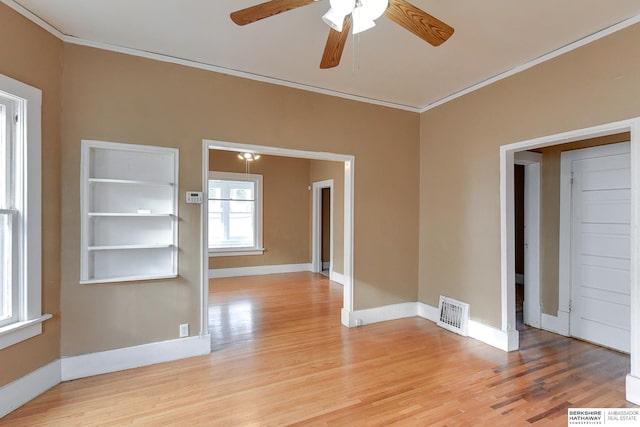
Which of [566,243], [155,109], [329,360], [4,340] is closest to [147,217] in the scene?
[155,109]

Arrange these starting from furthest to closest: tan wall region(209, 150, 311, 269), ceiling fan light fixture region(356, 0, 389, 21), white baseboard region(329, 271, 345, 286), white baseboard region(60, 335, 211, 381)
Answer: tan wall region(209, 150, 311, 269) < white baseboard region(329, 271, 345, 286) < white baseboard region(60, 335, 211, 381) < ceiling fan light fixture region(356, 0, 389, 21)

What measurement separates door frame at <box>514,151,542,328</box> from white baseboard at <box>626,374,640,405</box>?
1554 millimetres

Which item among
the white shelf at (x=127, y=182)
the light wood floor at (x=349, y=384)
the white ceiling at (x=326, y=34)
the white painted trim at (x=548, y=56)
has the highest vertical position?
the white ceiling at (x=326, y=34)

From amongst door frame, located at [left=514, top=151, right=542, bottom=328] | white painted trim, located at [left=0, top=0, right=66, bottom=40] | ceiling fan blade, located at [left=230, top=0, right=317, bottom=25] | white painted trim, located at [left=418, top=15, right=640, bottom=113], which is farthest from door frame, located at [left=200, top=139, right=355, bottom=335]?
door frame, located at [left=514, top=151, right=542, bottom=328]

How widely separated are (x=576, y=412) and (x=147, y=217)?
3774mm

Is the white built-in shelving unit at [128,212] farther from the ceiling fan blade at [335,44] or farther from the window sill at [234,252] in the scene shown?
the window sill at [234,252]

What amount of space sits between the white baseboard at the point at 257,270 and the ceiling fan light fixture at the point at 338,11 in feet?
19.1

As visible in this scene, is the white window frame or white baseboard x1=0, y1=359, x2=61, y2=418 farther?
the white window frame

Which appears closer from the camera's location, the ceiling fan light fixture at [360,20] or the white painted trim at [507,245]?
the ceiling fan light fixture at [360,20]

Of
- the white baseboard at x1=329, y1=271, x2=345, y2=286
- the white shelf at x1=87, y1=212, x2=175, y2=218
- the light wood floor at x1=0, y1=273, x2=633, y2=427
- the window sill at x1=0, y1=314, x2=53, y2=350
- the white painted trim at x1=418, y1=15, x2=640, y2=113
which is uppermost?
the white painted trim at x1=418, y1=15, x2=640, y2=113

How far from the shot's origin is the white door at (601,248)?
122 inches

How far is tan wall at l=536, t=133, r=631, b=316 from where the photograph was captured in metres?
3.67

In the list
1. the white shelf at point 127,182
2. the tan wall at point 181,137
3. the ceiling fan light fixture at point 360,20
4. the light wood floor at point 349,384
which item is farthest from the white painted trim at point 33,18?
the light wood floor at point 349,384

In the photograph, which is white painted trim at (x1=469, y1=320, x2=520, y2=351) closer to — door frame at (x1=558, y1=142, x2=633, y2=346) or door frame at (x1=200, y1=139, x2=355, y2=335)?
door frame at (x1=558, y1=142, x2=633, y2=346)
